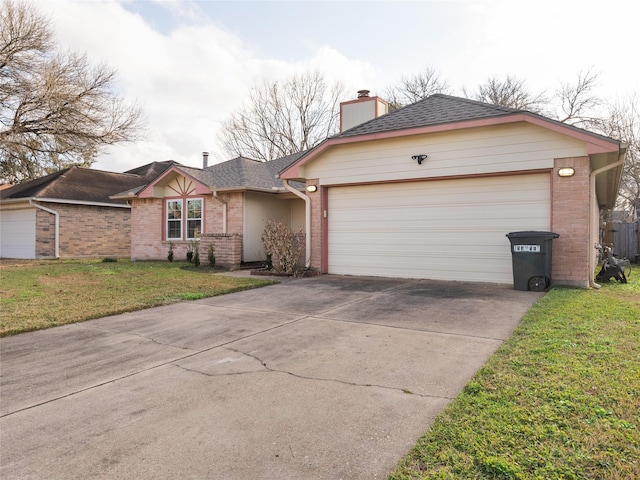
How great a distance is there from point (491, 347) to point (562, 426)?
1.76 meters

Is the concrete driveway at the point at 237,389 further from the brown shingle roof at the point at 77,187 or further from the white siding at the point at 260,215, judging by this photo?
the brown shingle roof at the point at 77,187

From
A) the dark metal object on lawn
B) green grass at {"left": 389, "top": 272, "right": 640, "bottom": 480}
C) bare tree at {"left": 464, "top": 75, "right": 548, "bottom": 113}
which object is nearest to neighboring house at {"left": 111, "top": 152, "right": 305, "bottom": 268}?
the dark metal object on lawn

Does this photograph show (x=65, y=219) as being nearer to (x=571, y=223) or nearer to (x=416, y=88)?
(x=571, y=223)

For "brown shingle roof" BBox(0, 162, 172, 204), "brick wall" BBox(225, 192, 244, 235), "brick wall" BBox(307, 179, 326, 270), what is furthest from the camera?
"brown shingle roof" BBox(0, 162, 172, 204)

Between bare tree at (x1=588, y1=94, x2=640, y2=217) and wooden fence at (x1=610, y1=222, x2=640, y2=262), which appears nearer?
wooden fence at (x1=610, y1=222, x2=640, y2=262)

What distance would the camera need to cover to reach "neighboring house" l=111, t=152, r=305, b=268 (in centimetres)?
1318

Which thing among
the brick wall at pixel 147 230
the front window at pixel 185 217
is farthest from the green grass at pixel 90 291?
the brick wall at pixel 147 230

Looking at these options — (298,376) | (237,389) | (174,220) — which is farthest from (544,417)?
(174,220)

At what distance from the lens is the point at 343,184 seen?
33.8ft

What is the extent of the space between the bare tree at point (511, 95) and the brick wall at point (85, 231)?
22016 mm

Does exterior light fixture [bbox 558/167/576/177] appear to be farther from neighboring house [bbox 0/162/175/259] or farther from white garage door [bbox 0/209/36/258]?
white garage door [bbox 0/209/36/258]

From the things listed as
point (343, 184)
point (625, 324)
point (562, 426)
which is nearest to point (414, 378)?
point (562, 426)

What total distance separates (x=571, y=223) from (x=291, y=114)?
24.3m

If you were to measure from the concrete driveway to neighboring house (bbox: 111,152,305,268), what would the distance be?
Result: 7.36m
